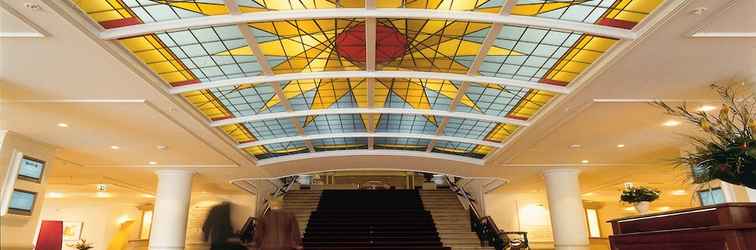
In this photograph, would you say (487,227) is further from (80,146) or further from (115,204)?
(115,204)

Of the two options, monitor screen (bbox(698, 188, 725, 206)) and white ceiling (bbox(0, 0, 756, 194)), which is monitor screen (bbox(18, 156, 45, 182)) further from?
monitor screen (bbox(698, 188, 725, 206))

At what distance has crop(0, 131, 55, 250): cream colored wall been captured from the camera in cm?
786

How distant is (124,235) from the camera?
20.0m

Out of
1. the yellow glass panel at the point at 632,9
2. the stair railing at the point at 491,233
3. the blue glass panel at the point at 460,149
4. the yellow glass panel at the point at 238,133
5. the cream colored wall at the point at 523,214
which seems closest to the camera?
the yellow glass panel at the point at 632,9

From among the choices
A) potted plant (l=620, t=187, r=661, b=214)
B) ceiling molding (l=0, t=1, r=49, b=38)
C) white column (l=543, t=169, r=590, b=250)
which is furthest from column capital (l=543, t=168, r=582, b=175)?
ceiling molding (l=0, t=1, r=49, b=38)

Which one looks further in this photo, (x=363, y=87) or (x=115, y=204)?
(x=115, y=204)

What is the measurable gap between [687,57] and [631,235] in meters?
2.34

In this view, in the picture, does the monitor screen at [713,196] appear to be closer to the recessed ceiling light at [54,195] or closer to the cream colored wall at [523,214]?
the cream colored wall at [523,214]

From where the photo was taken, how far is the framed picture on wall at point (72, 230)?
1797 cm

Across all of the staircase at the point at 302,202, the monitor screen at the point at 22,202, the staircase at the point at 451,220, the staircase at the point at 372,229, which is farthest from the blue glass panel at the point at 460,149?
the monitor screen at the point at 22,202

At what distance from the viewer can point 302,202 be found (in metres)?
19.7

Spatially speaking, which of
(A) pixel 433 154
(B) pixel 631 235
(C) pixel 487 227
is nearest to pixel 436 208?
(C) pixel 487 227

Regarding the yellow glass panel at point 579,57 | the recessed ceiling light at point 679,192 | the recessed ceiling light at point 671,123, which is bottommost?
the recessed ceiling light at point 679,192

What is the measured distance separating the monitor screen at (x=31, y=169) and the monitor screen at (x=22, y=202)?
276 mm
